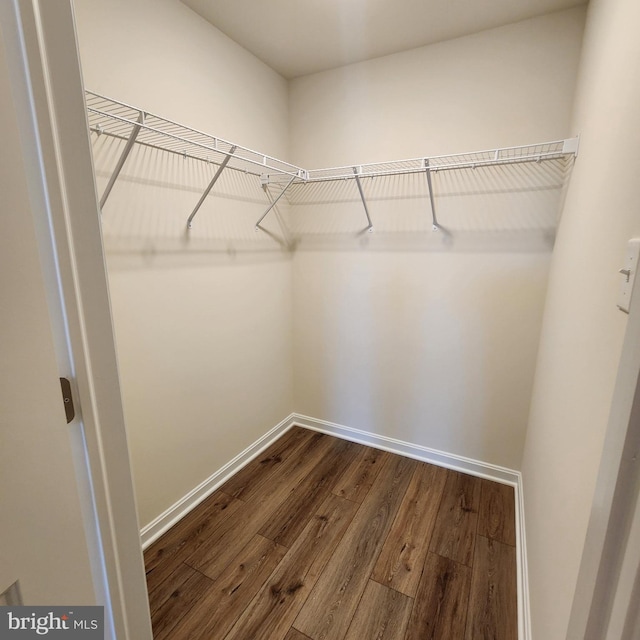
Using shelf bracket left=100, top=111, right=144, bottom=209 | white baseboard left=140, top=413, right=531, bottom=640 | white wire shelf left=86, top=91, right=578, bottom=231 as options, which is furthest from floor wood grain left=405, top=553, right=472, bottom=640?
shelf bracket left=100, top=111, right=144, bottom=209

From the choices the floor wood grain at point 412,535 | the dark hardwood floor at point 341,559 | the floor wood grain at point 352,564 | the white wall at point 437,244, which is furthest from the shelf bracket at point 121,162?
the floor wood grain at point 412,535

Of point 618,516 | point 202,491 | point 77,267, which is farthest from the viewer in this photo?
point 202,491

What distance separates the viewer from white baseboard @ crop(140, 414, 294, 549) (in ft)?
5.52

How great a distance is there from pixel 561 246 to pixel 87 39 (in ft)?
6.72

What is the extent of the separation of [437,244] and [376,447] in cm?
146

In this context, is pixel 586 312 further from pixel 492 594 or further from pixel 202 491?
pixel 202 491

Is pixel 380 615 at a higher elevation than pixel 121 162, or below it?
below

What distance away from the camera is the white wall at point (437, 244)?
1732 millimetres

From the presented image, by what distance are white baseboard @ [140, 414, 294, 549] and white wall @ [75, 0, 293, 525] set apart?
50 mm

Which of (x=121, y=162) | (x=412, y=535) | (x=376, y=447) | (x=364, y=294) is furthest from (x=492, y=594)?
(x=121, y=162)

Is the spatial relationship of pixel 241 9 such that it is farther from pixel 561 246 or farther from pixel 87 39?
pixel 561 246

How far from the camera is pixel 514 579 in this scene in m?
1.47

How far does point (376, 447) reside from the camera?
243 centimetres

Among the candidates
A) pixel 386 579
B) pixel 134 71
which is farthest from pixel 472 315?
pixel 134 71
